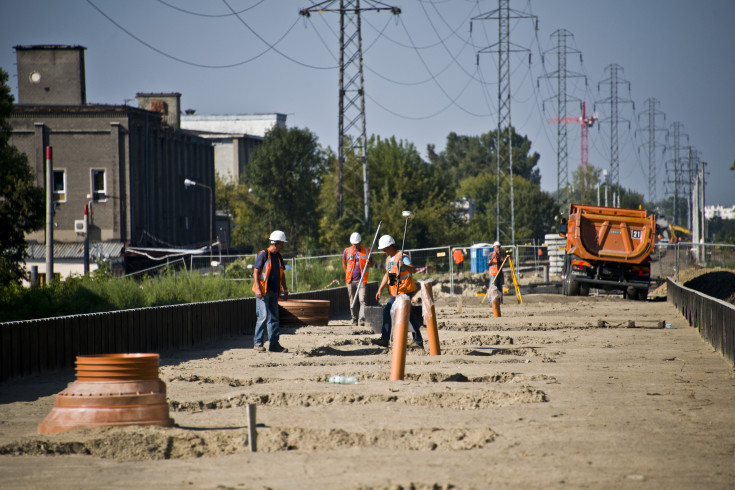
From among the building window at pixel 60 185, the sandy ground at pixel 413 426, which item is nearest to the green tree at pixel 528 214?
the building window at pixel 60 185

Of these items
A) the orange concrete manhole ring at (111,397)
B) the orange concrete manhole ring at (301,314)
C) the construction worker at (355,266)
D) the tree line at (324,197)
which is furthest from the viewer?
the tree line at (324,197)

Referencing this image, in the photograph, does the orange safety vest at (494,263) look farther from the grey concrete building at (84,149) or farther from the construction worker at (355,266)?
the grey concrete building at (84,149)

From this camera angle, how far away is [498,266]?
27.7 metres

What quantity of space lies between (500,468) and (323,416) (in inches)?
108

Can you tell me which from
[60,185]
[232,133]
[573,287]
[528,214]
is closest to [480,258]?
[573,287]

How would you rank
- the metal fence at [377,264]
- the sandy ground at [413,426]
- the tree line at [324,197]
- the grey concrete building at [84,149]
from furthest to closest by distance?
the tree line at [324,197]
the grey concrete building at [84,149]
the metal fence at [377,264]
the sandy ground at [413,426]

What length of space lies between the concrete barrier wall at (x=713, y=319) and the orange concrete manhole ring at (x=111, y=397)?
332 inches

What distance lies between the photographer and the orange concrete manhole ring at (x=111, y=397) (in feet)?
27.3

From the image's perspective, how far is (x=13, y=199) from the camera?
32906 mm

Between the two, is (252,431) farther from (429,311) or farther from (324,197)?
(324,197)

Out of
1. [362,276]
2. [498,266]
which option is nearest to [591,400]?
[362,276]

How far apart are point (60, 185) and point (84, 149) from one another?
2.52 meters

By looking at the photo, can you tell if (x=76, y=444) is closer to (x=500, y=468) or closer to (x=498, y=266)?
(x=500, y=468)

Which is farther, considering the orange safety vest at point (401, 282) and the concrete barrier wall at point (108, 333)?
the orange safety vest at point (401, 282)
